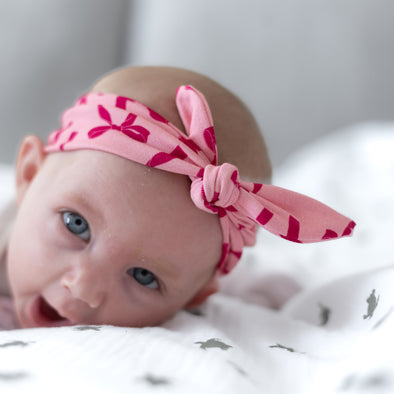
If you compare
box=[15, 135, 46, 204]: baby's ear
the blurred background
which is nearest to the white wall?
the blurred background

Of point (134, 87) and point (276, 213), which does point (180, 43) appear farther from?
point (276, 213)

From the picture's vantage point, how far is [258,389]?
0.67m

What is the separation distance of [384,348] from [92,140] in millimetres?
560

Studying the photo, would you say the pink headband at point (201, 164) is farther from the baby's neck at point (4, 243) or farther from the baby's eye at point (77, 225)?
the baby's neck at point (4, 243)

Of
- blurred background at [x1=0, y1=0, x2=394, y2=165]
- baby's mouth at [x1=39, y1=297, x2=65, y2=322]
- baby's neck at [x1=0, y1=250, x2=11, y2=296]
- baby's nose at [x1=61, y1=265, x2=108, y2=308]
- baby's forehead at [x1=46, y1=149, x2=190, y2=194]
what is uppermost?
blurred background at [x1=0, y1=0, x2=394, y2=165]

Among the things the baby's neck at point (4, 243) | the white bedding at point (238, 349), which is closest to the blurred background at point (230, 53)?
the white bedding at point (238, 349)

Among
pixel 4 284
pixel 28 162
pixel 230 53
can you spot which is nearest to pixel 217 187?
pixel 28 162

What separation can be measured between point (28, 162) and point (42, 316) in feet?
1.01

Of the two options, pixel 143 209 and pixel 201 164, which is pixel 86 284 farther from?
pixel 201 164

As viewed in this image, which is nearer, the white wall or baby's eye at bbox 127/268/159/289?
baby's eye at bbox 127/268/159/289

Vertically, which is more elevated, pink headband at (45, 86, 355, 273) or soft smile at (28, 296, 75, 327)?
pink headband at (45, 86, 355, 273)

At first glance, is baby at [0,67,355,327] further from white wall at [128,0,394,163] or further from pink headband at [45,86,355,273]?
white wall at [128,0,394,163]

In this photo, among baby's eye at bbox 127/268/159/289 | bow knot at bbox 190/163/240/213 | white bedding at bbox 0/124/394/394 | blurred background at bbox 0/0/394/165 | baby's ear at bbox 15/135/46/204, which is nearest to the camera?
white bedding at bbox 0/124/394/394

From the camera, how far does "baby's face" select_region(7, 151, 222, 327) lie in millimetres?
911
